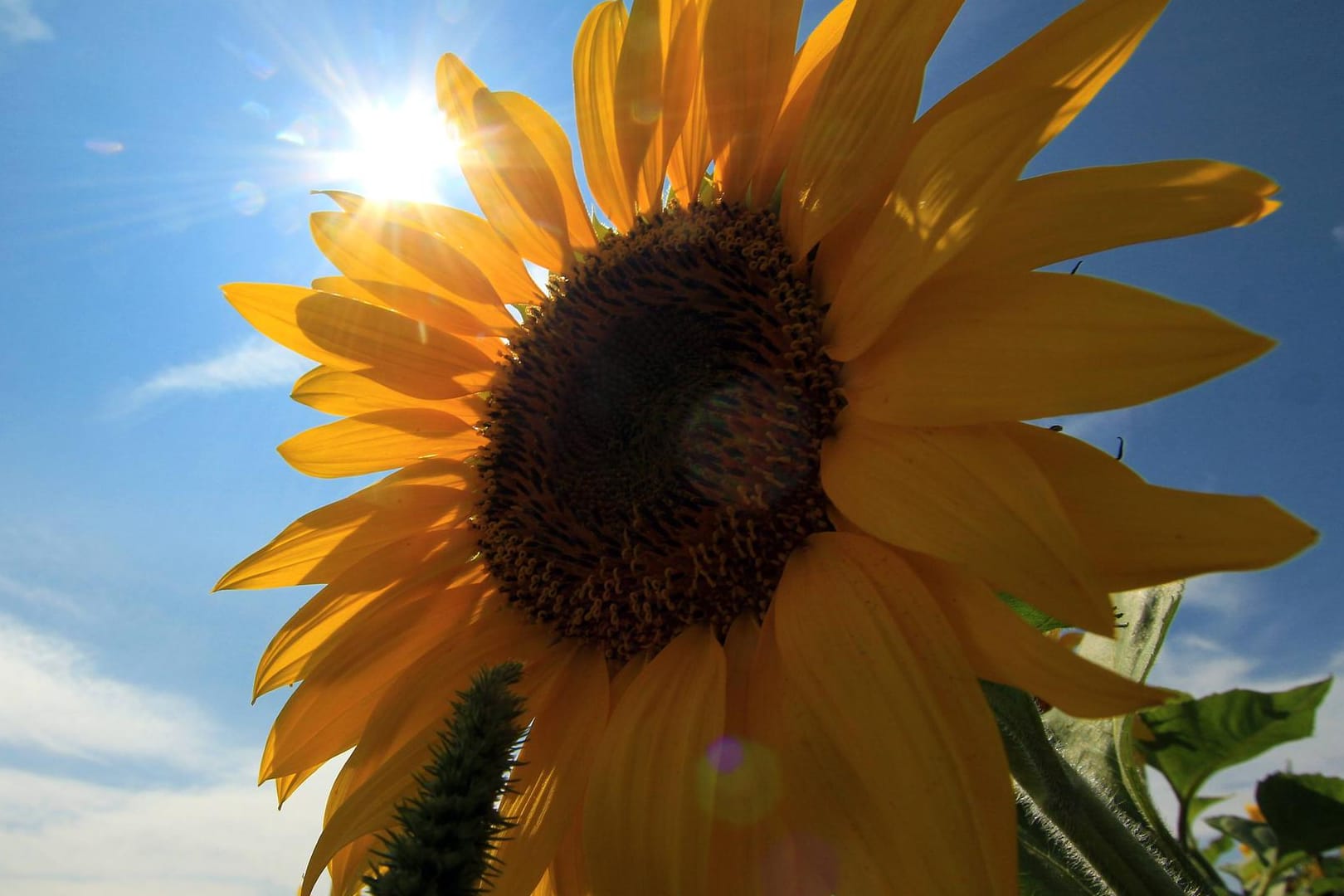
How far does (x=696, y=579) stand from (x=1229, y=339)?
108 centimetres

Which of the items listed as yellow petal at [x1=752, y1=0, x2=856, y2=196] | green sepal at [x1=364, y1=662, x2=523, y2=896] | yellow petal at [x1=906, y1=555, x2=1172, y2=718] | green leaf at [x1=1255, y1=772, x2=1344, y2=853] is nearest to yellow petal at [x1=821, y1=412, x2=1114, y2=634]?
yellow petal at [x1=906, y1=555, x2=1172, y2=718]

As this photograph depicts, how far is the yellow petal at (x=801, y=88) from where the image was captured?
6.33ft

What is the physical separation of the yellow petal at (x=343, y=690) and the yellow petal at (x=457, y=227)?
100 centimetres

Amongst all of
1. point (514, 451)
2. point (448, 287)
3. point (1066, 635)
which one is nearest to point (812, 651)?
point (514, 451)

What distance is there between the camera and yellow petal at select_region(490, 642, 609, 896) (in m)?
1.72

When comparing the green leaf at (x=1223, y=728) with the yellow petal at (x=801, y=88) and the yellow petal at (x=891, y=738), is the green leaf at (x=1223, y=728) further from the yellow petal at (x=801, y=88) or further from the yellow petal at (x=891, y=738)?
the yellow petal at (x=801, y=88)

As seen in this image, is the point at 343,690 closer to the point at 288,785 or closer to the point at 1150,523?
the point at 288,785

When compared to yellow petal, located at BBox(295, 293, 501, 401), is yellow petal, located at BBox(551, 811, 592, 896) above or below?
below

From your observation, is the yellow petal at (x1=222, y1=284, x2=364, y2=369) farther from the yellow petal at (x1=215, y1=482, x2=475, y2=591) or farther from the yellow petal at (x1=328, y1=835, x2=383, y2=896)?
the yellow petal at (x1=328, y1=835, x2=383, y2=896)

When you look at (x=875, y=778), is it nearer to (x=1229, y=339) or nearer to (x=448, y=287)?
(x=1229, y=339)

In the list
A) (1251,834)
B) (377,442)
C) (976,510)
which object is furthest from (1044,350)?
(1251,834)

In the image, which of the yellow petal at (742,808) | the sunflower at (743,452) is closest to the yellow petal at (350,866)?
the sunflower at (743,452)

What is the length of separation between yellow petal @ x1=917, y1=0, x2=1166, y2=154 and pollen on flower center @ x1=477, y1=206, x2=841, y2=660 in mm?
581

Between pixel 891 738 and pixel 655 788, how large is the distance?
46 cm
